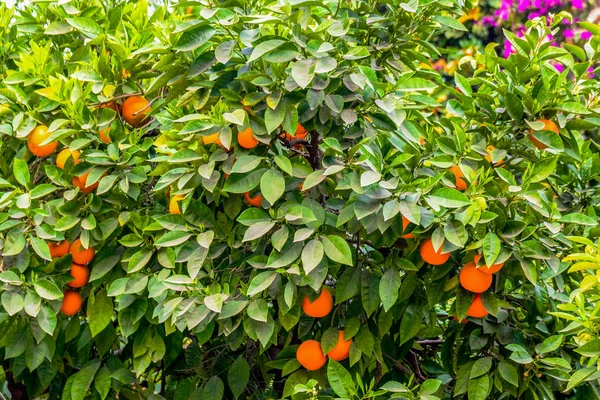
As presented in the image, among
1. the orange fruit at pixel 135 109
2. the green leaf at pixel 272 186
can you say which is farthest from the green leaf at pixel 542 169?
the orange fruit at pixel 135 109

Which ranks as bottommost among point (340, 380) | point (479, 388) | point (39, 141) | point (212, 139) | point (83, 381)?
point (83, 381)

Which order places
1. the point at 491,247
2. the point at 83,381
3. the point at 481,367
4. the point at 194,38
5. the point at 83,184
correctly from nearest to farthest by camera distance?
the point at 491,247, the point at 194,38, the point at 481,367, the point at 83,184, the point at 83,381

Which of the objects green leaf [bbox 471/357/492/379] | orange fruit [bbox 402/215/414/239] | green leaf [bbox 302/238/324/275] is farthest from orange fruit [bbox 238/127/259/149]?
green leaf [bbox 471/357/492/379]

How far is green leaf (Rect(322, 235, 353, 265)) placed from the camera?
4.89 ft

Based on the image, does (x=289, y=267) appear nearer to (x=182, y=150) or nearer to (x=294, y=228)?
(x=294, y=228)

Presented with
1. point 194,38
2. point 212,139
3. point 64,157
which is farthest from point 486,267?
point 64,157

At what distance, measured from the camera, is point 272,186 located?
154 centimetres

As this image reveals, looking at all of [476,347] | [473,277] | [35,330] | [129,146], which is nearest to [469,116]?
[473,277]

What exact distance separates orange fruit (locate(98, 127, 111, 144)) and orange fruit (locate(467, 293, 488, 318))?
0.90 m

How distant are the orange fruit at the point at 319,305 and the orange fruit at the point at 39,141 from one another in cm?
73

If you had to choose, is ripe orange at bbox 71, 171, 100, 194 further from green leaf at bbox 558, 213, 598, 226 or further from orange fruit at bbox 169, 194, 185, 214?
green leaf at bbox 558, 213, 598, 226

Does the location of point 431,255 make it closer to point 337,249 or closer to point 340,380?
point 337,249

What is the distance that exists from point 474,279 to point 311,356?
0.38 meters

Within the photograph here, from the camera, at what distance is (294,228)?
1580mm
